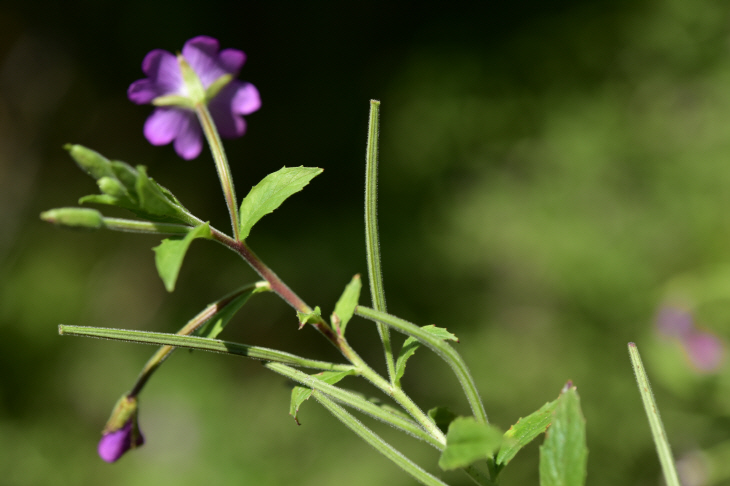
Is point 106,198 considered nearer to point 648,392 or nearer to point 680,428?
point 648,392

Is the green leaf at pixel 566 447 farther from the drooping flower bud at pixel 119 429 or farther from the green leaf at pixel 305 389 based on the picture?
the drooping flower bud at pixel 119 429

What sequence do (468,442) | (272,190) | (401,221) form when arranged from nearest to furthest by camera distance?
(468,442)
(272,190)
(401,221)

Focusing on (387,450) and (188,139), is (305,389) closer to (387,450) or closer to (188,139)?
(387,450)

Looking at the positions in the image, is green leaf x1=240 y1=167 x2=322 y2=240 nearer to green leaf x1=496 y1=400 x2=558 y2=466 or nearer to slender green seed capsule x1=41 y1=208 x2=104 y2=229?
slender green seed capsule x1=41 y1=208 x2=104 y2=229

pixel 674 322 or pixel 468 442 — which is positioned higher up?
pixel 674 322

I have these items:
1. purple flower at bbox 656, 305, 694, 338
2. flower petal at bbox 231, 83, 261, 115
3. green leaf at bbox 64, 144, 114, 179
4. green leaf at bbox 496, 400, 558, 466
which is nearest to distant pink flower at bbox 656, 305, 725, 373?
purple flower at bbox 656, 305, 694, 338

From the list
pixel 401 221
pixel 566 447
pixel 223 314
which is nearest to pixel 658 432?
pixel 566 447
